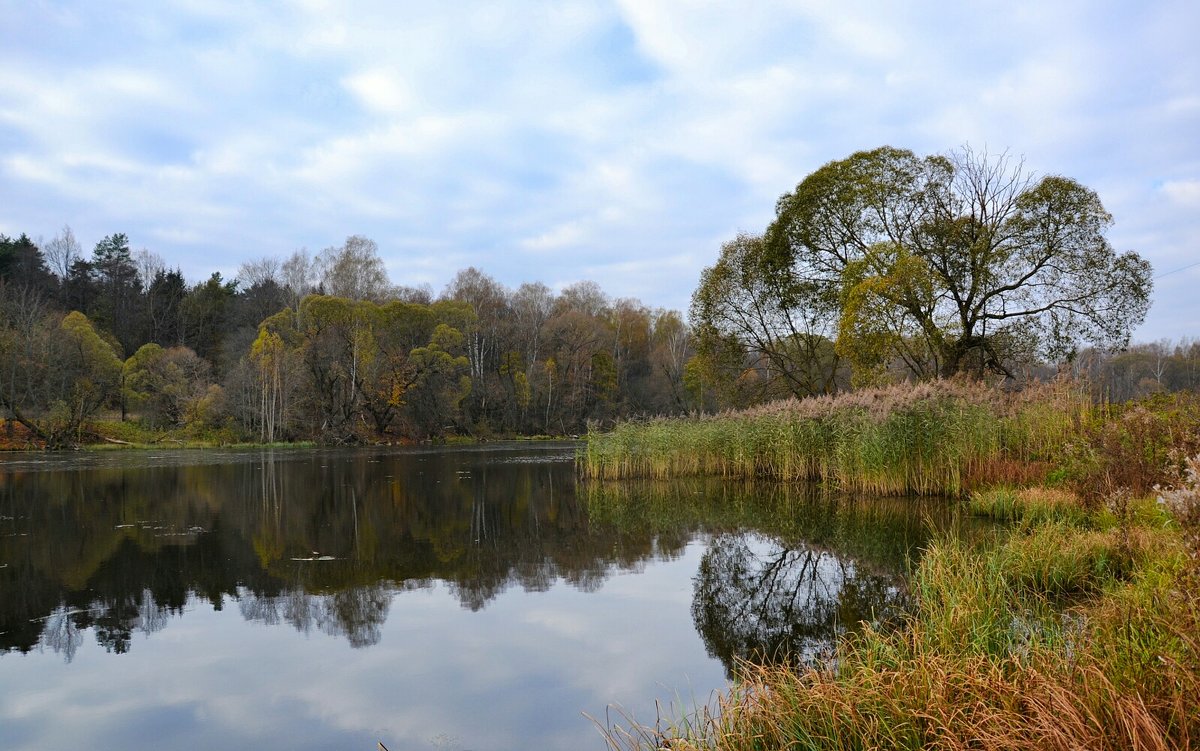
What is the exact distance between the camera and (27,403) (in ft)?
125

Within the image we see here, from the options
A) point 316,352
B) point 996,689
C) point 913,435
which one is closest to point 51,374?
point 316,352

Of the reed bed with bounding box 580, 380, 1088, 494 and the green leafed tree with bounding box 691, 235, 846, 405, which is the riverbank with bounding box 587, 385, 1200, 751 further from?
the green leafed tree with bounding box 691, 235, 846, 405

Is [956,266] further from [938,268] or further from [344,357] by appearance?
[344,357]

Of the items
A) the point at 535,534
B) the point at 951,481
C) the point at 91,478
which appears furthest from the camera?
the point at 91,478

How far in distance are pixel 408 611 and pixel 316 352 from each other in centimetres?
4053

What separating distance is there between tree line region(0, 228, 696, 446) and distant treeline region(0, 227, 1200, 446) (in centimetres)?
13

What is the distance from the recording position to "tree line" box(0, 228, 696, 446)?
42.0 m

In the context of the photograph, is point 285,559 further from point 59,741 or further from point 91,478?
point 91,478

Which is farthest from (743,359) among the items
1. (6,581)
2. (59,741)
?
(59,741)

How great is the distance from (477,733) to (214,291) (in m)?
65.5

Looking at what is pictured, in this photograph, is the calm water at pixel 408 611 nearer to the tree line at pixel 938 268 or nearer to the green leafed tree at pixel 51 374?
the tree line at pixel 938 268

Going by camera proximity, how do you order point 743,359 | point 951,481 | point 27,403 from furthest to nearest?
point 27,403 → point 743,359 → point 951,481

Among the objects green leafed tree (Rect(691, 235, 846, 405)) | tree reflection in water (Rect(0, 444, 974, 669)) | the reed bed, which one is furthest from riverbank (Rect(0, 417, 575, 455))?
the reed bed

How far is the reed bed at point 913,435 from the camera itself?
45.2 ft
